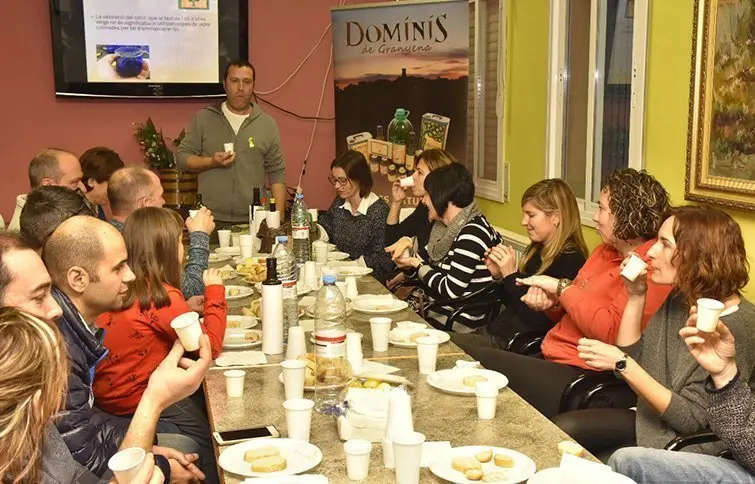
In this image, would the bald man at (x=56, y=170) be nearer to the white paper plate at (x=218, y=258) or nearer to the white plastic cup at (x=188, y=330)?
the white paper plate at (x=218, y=258)

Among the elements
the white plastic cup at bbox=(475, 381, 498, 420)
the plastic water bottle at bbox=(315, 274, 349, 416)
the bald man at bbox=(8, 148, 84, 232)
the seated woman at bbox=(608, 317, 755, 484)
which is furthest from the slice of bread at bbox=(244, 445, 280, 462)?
the bald man at bbox=(8, 148, 84, 232)

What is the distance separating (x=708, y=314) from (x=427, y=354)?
869 mm

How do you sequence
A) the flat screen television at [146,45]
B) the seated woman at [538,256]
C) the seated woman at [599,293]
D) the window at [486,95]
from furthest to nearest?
the flat screen television at [146,45]
the window at [486,95]
the seated woman at [538,256]
the seated woman at [599,293]

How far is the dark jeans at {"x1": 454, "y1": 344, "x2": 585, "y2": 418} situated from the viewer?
3.18 m

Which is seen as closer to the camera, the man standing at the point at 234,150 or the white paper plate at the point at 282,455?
the white paper plate at the point at 282,455

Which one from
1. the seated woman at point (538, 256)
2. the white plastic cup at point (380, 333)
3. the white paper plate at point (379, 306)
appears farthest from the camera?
the seated woman at point (538, 256)

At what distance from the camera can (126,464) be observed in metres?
1.63

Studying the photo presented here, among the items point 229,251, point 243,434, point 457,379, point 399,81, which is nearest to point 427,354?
point 457,379

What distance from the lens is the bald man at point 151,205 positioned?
3672mm

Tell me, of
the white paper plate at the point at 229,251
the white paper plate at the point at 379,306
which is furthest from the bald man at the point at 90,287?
the white paper plate at the point at 229,251

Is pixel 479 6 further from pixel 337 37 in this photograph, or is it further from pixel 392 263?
pixel 392 263

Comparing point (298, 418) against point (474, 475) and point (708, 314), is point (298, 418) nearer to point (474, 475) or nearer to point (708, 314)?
point (474, 475)

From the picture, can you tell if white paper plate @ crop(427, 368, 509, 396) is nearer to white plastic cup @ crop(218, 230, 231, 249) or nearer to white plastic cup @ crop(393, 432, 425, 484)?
white plastic cup @ crop(393, 432, 425, 484)

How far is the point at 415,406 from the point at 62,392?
1023 mm
